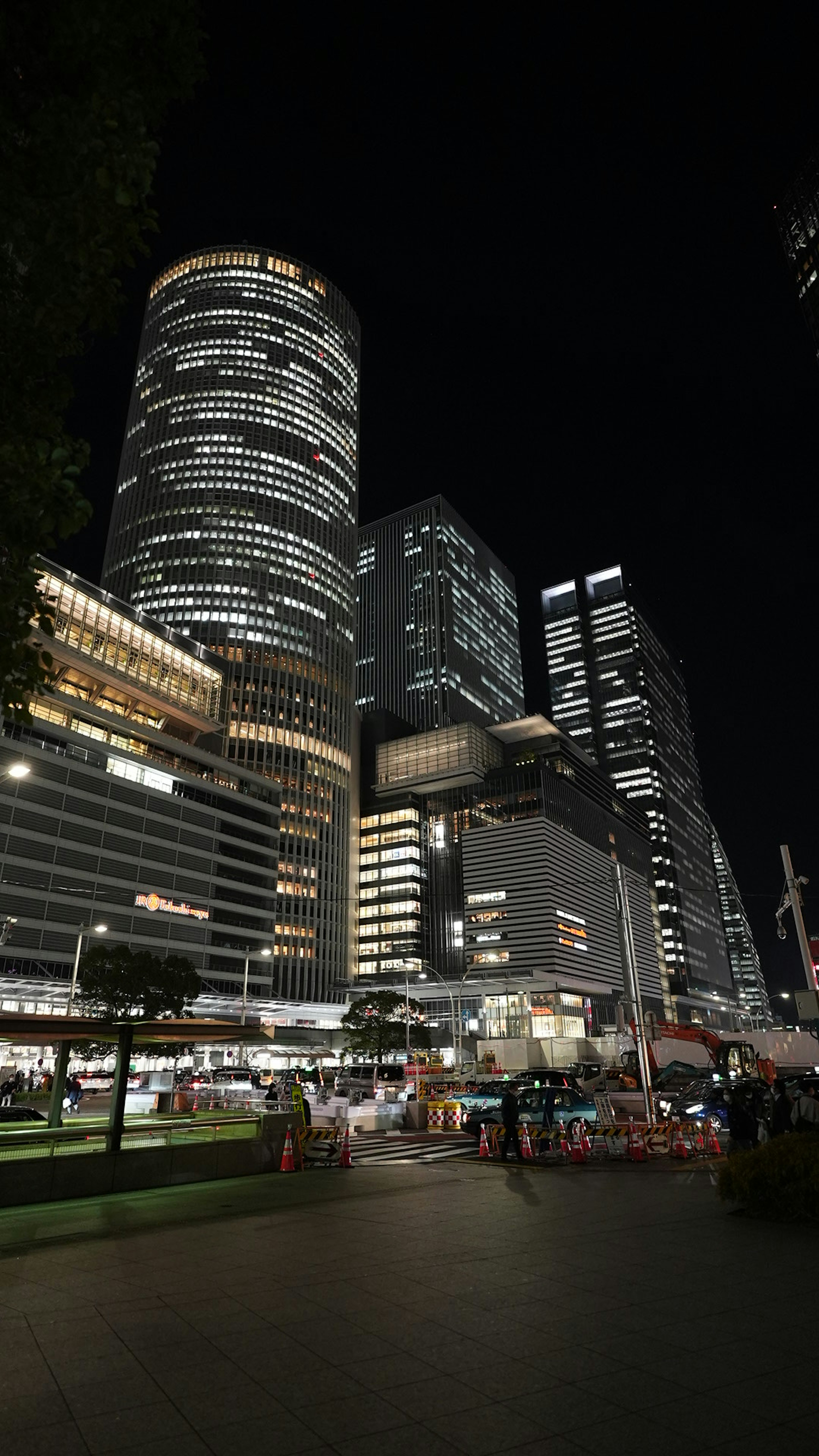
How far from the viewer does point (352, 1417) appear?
5.43 metres

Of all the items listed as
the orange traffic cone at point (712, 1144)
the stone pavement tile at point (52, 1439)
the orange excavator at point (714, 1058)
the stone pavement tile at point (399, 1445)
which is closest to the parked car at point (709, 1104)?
the orange traffic cone at point (712, 1144)

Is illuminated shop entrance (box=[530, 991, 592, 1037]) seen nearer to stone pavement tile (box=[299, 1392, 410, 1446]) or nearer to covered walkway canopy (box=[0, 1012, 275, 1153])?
covered walkway canopy (box=[0, 1012, 275, 1153])

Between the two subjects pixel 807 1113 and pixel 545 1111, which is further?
pixel 545 1111

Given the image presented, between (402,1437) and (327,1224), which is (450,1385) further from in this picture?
(327,1224)

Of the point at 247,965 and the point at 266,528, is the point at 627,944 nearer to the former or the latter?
the point at 247,965

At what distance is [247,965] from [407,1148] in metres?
67.1

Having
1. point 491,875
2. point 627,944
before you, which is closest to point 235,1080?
point 627,944

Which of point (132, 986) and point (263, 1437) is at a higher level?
point (132, 986)

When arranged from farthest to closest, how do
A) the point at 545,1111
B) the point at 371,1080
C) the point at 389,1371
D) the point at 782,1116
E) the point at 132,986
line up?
the point at 132,986
the point at 371,1080
the point at 545,1111
the point at 782,1116
the point at 389,1371

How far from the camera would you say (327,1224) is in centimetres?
1262

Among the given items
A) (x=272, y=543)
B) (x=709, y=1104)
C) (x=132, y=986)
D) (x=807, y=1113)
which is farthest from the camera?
(x=272, y=543)

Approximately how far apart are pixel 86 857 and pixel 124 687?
29816 millimetres

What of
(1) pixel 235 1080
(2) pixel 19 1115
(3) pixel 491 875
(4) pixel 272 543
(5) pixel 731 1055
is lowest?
(2) pixel 19 1115

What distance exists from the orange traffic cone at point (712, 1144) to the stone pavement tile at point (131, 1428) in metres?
20.8
